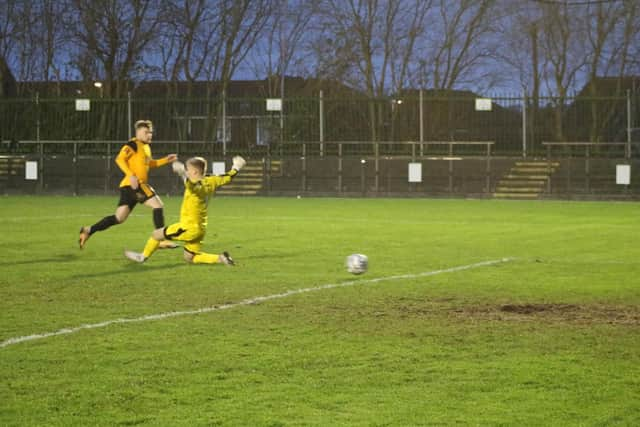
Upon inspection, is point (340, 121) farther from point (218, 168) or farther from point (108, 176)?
point (108, 176)

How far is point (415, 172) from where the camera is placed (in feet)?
121

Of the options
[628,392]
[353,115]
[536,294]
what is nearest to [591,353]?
[628,392]

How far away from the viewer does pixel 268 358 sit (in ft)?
25.8

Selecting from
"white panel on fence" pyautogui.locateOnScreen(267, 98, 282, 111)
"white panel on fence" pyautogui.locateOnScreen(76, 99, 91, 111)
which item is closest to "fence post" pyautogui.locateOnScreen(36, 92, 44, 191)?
"white panel on fence" pyautogui.locateOnScreen(76, 99, 91, 111)

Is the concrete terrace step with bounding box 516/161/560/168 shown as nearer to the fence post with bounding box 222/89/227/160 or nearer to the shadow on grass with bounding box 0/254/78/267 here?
the fence post with bounding box 222/89/227/160

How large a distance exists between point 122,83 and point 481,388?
1782 inches

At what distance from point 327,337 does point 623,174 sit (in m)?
27.3

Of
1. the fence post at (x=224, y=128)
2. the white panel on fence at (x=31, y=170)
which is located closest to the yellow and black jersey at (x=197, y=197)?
the fence post at (x=224, y=128)

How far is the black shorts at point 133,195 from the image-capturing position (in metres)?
16.6

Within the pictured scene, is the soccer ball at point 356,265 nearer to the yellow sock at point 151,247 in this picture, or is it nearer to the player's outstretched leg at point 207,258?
the player's outstretched leg at point 207,258

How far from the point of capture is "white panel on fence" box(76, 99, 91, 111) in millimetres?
41688

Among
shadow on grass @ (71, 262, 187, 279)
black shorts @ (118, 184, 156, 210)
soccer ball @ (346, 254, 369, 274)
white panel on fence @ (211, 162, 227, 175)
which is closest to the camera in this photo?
soccer ball @ (346, 254, 369, 274)

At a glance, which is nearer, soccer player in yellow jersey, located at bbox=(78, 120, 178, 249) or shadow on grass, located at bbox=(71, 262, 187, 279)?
shadow on grass, located at bbox=(71, 262, 187, 279)

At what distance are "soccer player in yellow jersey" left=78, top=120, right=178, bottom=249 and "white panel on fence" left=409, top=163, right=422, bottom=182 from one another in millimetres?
20616
